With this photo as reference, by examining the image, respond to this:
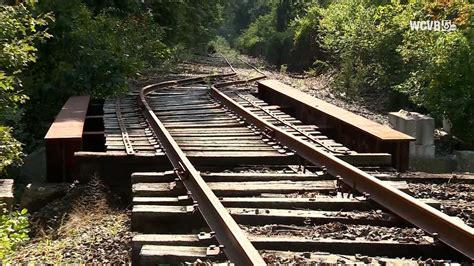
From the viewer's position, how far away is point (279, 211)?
4.86 metres

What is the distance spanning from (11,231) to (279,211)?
194 centimetres

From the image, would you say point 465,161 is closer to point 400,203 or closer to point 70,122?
point 70,122

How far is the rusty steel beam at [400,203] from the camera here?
13.1 feet

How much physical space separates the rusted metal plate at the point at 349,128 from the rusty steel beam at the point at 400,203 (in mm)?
871

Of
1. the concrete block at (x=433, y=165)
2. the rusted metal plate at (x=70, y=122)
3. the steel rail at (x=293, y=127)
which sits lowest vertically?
the concrete block at (x=433, y=165)

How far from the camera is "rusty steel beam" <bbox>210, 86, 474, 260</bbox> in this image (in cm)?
400

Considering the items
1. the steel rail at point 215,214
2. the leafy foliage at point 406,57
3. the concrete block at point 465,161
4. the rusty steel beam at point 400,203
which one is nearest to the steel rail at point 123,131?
the steel rail at point 215,214

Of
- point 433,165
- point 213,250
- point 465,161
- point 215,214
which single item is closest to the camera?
point 213,250

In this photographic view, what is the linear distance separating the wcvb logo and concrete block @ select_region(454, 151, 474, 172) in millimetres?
4209

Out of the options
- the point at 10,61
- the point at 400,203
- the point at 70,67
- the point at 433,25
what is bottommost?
the point at 400,203

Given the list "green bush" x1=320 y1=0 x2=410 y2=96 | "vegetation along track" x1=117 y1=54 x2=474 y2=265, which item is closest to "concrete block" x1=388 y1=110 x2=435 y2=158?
"vegetation along track" x1=117 y1=54 x2=474 y2=265

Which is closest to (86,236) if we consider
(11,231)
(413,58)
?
(11,231)

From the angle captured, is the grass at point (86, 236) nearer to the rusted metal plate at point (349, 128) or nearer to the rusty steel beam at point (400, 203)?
the rusty steel beam at point (400, 203)

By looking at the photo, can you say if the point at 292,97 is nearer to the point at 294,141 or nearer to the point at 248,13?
the point at 294,141
